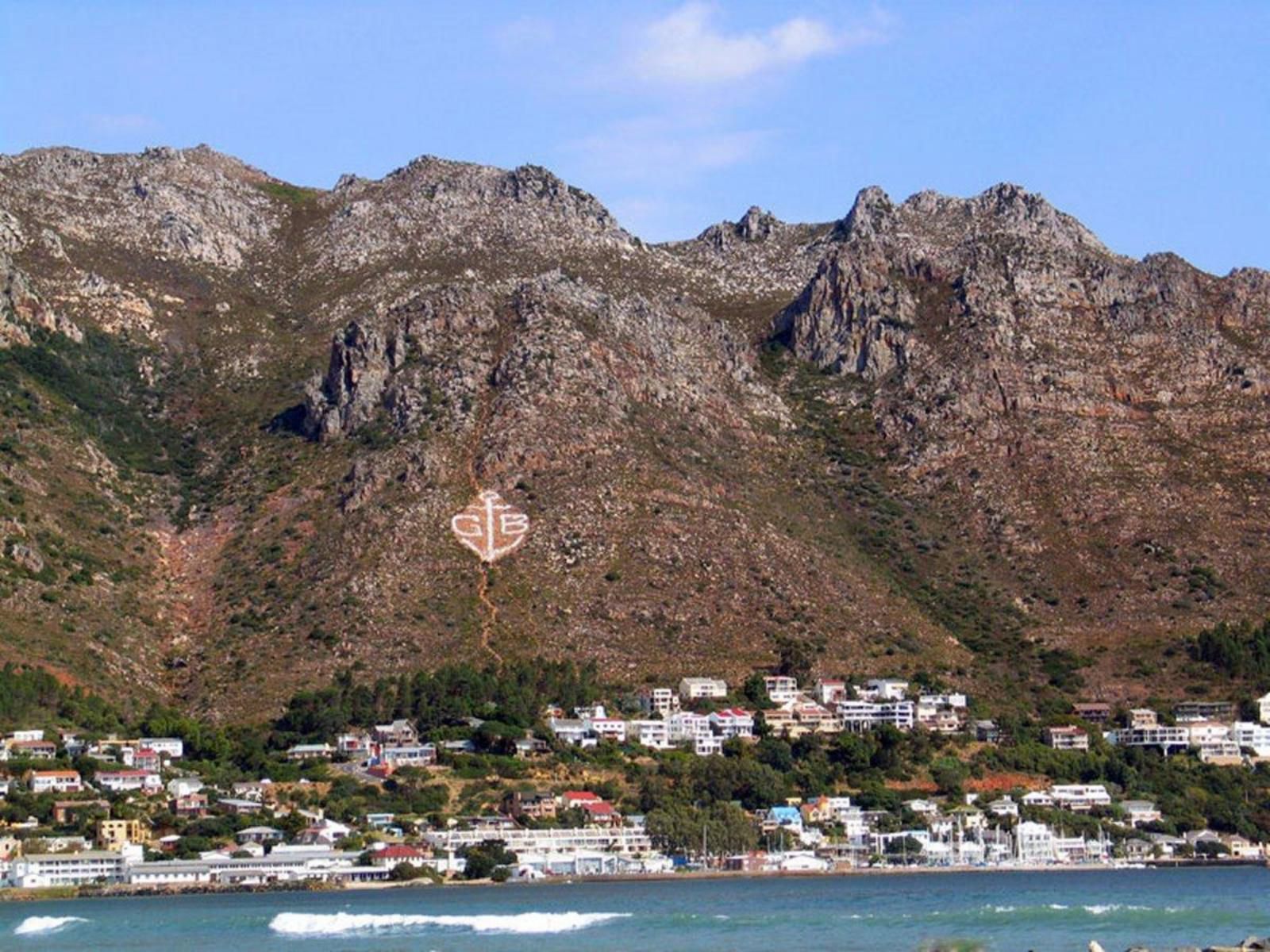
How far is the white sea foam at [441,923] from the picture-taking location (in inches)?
3738

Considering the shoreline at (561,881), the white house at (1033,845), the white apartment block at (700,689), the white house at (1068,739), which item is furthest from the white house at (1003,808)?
the white apartment block at (700,689)

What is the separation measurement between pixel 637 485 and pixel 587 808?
112ft

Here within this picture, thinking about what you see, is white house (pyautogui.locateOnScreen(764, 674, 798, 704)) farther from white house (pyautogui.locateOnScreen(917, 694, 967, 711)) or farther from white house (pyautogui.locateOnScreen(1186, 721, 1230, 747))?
white house (pyautogui.locateOnScreen(1186, 721, 1230, 747))

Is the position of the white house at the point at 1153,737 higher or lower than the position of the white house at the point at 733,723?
lower

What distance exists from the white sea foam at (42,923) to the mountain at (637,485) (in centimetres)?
3791

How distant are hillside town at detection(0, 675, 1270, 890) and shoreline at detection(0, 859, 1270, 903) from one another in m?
0.51

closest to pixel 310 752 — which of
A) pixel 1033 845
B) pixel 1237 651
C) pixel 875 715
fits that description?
pixel 875 715

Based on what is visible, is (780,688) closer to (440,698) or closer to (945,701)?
(945,701)

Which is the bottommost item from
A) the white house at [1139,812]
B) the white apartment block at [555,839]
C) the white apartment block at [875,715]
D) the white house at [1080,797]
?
the white apartment block at [555,839]

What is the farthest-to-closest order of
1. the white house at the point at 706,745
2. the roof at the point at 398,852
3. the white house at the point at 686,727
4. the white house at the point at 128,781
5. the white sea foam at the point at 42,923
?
the white house at the point at 706,745 → the white house at the point at 686,727 → the white house at the point at 128,781 → the roof at the point at 398,852 → the white sea foam at the point at 42,923

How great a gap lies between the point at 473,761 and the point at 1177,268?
287 feet

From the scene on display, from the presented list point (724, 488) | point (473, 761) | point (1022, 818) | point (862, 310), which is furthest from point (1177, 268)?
point (473, 761)

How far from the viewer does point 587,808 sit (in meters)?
134

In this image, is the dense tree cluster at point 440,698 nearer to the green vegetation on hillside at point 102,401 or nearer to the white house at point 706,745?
the white house at point 706,745
